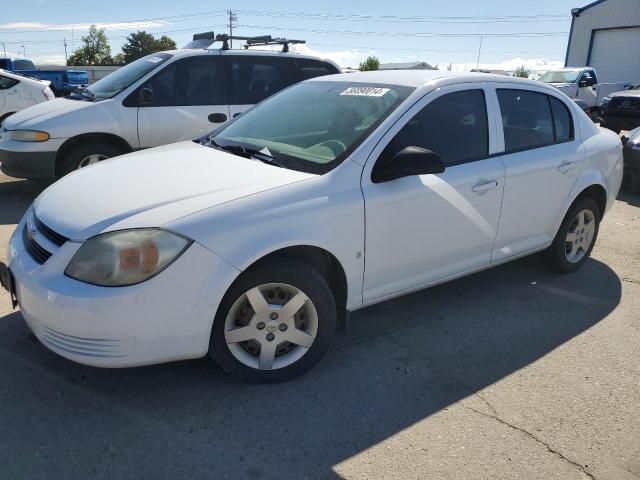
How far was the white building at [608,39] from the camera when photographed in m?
27.0

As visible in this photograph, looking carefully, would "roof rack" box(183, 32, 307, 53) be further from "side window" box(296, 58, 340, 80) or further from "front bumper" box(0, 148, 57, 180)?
"front bumper" box(0, 148, 57, 180)

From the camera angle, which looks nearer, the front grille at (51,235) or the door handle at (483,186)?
the front grille at (51,235)

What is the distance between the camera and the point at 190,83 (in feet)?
21.7

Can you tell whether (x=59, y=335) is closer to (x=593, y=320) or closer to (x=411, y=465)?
(x=411, y=465)

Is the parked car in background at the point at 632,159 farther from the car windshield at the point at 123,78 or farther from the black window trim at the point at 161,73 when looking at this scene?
the car windshield at the point at 123,78

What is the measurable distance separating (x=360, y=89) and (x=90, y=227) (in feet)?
6.45

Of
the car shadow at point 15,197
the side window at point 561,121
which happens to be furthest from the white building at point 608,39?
the car shadow at point 15,197

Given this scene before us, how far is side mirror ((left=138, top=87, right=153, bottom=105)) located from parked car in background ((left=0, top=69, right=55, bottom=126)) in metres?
5.06

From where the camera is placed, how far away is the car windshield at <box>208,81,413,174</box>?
3.14 metres

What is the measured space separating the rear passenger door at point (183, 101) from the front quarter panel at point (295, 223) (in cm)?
411

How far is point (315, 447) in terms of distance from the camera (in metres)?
2.48

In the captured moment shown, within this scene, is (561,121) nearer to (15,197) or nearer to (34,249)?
(34,249)

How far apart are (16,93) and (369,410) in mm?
9914

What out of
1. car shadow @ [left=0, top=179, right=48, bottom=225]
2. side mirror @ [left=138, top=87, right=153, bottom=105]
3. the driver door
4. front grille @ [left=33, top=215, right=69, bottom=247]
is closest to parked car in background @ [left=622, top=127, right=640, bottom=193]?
the driver door
